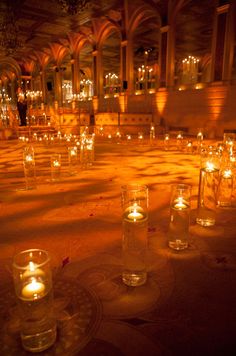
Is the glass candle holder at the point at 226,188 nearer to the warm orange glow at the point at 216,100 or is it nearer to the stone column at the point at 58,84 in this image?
the warm orange glow at the point at 216,100

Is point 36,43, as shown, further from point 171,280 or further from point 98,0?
point 171,280

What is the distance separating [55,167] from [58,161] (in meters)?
0.10

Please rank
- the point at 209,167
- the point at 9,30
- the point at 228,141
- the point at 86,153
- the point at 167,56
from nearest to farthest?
the point at 209,167, the point at 86,153, the point at 228,141, the point at 9,30, the point at 167,56

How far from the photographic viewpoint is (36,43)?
19422 millimetres

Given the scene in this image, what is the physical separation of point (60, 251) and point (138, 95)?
1359 cm

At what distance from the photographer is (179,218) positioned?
1753 millimetres

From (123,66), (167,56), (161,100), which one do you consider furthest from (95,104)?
(167,56)

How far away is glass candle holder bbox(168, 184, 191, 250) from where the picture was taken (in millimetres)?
1751

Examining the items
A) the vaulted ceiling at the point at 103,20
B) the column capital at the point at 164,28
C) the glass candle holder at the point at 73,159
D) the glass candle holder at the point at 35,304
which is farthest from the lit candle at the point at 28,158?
the column capital at the point at 164,28

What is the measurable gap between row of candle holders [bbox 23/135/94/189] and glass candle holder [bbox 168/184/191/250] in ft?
7.02

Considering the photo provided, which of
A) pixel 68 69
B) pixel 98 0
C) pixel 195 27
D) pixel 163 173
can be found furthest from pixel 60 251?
pixel 68 69

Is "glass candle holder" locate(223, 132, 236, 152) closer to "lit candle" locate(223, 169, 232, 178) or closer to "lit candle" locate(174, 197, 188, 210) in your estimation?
"lit candle" locate(223, 169, 232, 178)

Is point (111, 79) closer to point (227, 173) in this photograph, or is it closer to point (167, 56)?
point (167, 56)

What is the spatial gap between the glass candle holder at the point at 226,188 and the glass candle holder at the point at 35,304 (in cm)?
215
